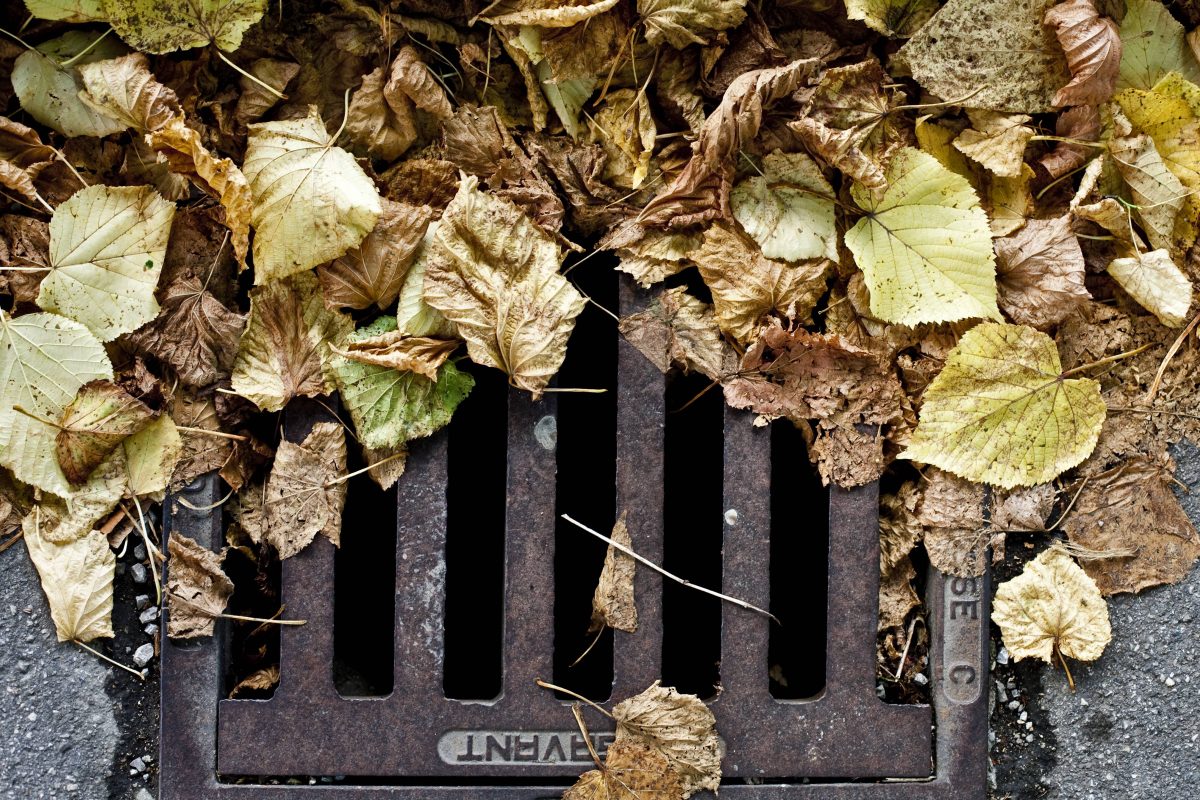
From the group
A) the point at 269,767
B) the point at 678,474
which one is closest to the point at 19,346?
the point at 269,767

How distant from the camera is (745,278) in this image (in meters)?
1.39

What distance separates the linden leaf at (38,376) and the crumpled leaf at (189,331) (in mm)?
66

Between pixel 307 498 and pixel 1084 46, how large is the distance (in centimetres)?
118

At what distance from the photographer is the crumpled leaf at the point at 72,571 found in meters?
1.40

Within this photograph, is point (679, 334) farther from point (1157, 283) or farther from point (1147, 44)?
point (1147, 44)

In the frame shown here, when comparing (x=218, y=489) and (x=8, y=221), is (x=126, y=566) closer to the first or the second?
(x=218, y=489)

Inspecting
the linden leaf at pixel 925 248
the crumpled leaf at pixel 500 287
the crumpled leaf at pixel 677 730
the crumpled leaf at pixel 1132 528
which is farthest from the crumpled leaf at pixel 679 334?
the crumpled leaf at pixel 1132 528

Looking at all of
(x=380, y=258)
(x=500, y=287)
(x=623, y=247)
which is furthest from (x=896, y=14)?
(x=380, y=258)

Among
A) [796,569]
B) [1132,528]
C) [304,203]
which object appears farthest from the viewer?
[796,569]

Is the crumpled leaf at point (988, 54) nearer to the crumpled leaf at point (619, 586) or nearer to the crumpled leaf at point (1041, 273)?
the crumpled leaf at point (1041, 273)

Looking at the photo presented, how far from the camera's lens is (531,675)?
1411 mm

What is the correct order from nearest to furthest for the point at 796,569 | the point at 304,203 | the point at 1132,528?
the point at 304,203 → the point at 1132,528 → the point at 796,569

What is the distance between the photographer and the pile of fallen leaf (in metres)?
1.36

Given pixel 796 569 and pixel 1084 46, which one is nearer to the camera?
pixel 1084 46
